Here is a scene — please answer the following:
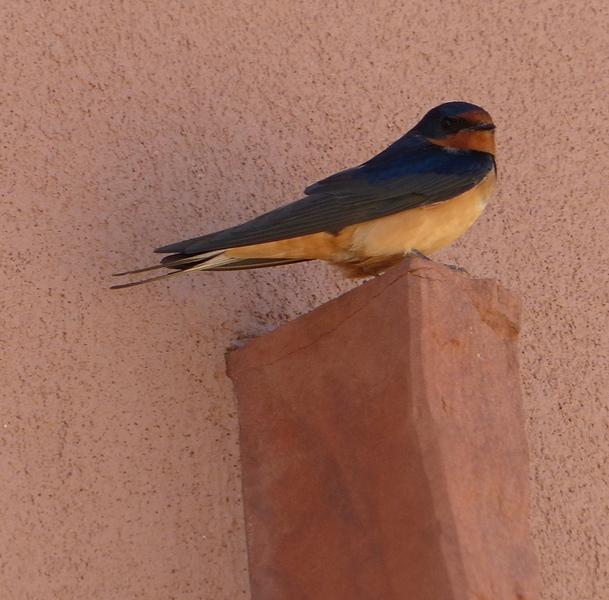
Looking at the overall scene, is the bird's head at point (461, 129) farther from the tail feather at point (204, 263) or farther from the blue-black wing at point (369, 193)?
the tail feather at point (204, 263)

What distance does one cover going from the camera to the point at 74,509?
1678 mm

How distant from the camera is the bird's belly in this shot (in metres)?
1.92

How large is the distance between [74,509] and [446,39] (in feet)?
4.79

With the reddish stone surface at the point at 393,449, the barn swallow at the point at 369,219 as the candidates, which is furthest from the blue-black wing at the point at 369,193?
the reddish stone surface at the point at 393,449

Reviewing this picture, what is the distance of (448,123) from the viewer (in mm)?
2176

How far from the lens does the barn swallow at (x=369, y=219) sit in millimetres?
1839

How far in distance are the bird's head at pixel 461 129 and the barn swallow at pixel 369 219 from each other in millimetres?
82

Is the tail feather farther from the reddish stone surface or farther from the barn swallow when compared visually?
the reddish stone surface

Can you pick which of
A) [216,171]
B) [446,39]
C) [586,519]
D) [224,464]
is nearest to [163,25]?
[216,171]

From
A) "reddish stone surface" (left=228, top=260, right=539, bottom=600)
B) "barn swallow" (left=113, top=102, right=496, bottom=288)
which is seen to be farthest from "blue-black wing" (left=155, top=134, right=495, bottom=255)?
"reddish stone surface" (left=228, top=260, right=539, bottom=600)

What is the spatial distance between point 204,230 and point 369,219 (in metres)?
0.33

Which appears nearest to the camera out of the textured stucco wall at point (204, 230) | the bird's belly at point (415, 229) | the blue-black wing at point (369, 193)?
the textured stucco wall at point (204, 230)

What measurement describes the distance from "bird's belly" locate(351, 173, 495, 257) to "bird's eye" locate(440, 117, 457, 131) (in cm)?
21

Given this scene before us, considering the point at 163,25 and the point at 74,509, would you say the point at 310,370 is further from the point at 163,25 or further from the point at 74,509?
the point at 163,25
